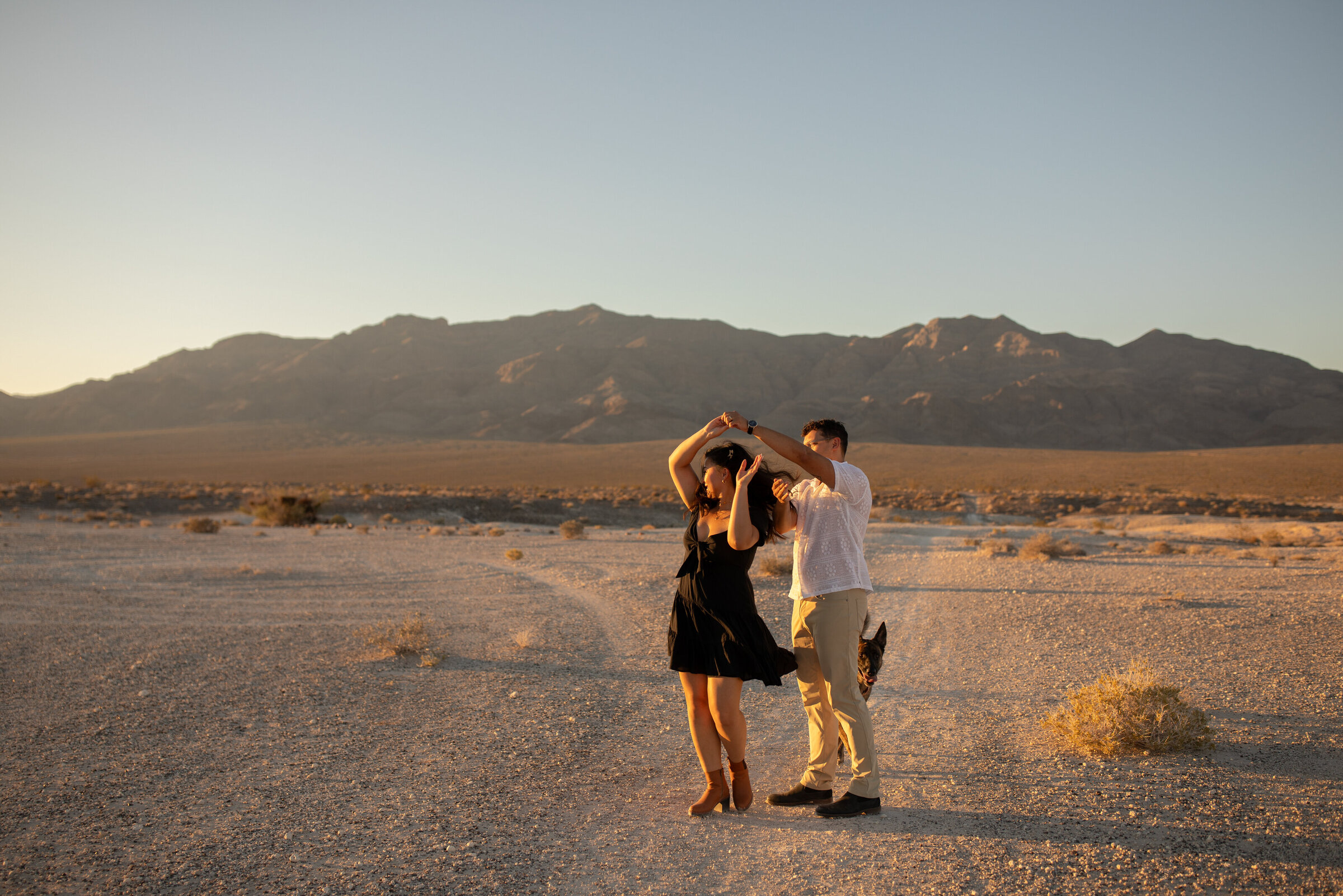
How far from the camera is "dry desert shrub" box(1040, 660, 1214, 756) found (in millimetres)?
5059

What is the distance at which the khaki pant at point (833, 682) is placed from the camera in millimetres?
4027

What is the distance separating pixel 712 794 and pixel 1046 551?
1443cm

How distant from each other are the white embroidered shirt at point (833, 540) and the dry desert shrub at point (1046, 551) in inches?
524

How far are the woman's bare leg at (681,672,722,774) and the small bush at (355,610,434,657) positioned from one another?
16.9 ft

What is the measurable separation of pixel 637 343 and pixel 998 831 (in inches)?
6431

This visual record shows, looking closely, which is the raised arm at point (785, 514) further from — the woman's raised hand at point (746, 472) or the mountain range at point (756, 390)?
the mountain range at point (756, 390)

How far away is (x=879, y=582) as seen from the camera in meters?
13.4

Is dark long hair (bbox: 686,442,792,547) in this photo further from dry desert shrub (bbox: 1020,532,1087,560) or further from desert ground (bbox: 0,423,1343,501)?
desert ground (bbox: 0,423,1343,501)

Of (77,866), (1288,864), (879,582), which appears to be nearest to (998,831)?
(1288,864)

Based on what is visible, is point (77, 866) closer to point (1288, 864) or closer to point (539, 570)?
point (1288, 864)

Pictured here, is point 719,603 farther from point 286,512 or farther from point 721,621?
point 286,512

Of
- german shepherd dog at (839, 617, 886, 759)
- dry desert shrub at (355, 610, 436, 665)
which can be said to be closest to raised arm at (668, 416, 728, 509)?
german shepherd dog at (839, 617, 886, 759)

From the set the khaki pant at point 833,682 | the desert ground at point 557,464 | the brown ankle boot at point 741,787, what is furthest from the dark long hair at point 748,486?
the desert ground at point 557,464

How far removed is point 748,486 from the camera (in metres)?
3.96
